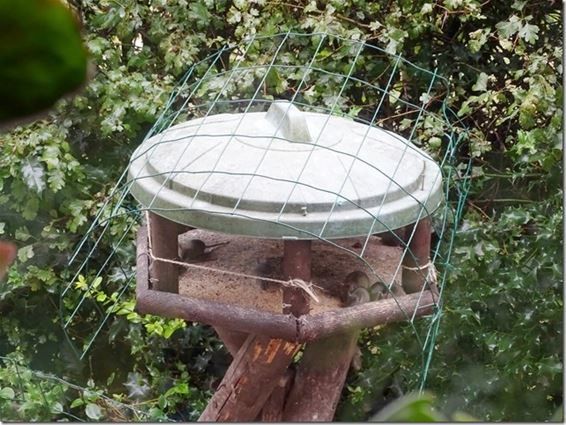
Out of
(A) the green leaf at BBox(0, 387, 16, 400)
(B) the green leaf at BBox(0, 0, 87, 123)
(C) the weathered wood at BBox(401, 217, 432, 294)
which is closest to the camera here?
(B) the green leaf at BBox(0, 0, 87, 123)

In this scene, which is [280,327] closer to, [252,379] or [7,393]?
[252,379]

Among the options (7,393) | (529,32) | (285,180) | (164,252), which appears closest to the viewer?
(285,180)

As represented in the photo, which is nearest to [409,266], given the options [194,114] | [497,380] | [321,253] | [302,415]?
[321,253]

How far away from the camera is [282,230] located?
0.80 metres

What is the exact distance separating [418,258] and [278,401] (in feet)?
0.89

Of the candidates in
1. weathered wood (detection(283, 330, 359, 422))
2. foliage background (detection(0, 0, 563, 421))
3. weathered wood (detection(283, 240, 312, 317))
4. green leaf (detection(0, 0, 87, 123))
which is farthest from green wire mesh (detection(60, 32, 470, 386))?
green leaf (detection(0, 0, 87, 123))

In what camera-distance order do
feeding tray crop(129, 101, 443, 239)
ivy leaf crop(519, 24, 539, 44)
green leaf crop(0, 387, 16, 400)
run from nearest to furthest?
feeding tray crop(129, 101, 443, 239), green leaf crop(0, 387, 16, 400), ivy leaf crop(519, 24, 539, 44)

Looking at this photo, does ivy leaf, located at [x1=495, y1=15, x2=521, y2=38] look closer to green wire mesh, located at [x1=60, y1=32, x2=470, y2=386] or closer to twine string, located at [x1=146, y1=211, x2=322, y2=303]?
green wire mesh, located at [x1=60, y1=32, x2=470, y2=386]

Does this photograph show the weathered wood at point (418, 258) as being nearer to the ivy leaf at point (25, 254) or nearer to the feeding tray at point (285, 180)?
the feeding tray at point (285, 180)

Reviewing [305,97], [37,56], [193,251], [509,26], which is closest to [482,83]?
[509,26]

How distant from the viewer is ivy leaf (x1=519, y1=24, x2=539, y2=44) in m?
1.42

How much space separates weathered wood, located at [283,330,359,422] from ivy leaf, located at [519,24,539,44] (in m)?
0.65

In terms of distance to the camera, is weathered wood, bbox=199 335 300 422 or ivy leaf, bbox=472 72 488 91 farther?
ivy leaf, bbox=472 72 488 91

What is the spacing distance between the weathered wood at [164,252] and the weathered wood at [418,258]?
0.81ft
